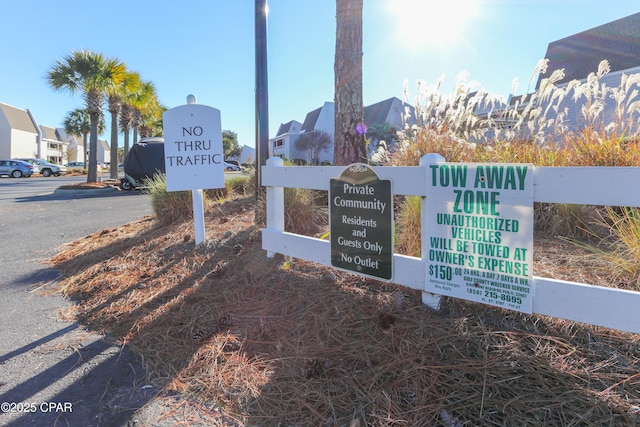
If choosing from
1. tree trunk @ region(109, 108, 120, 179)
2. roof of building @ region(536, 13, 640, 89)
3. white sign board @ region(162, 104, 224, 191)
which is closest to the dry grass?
white sign board @ region(162, 104, 224, 191)

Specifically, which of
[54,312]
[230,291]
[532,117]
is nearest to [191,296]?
[230,291]

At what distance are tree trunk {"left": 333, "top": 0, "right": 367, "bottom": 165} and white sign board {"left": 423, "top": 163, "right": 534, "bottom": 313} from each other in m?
3.15

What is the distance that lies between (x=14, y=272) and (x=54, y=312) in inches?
74.4

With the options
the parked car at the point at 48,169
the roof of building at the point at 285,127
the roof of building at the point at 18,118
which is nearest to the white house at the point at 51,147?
the roof of building at the point at 18,118

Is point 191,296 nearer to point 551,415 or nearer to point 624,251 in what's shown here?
point 551,415

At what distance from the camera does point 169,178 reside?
15.4 feet

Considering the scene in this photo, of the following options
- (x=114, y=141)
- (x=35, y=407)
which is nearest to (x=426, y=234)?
(x=35, y=407)

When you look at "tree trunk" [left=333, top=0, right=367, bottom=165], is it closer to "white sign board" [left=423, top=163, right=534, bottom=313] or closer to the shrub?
the shrub

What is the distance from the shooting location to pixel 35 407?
7.05 feet

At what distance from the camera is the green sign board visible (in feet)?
8.87

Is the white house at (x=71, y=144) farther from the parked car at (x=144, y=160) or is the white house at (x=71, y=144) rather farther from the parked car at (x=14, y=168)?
the parked car at (x=144, y=160)

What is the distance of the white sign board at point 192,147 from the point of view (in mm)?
4707

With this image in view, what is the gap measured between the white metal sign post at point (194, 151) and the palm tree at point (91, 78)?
19.7m

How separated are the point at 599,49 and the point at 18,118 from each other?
242 feet
